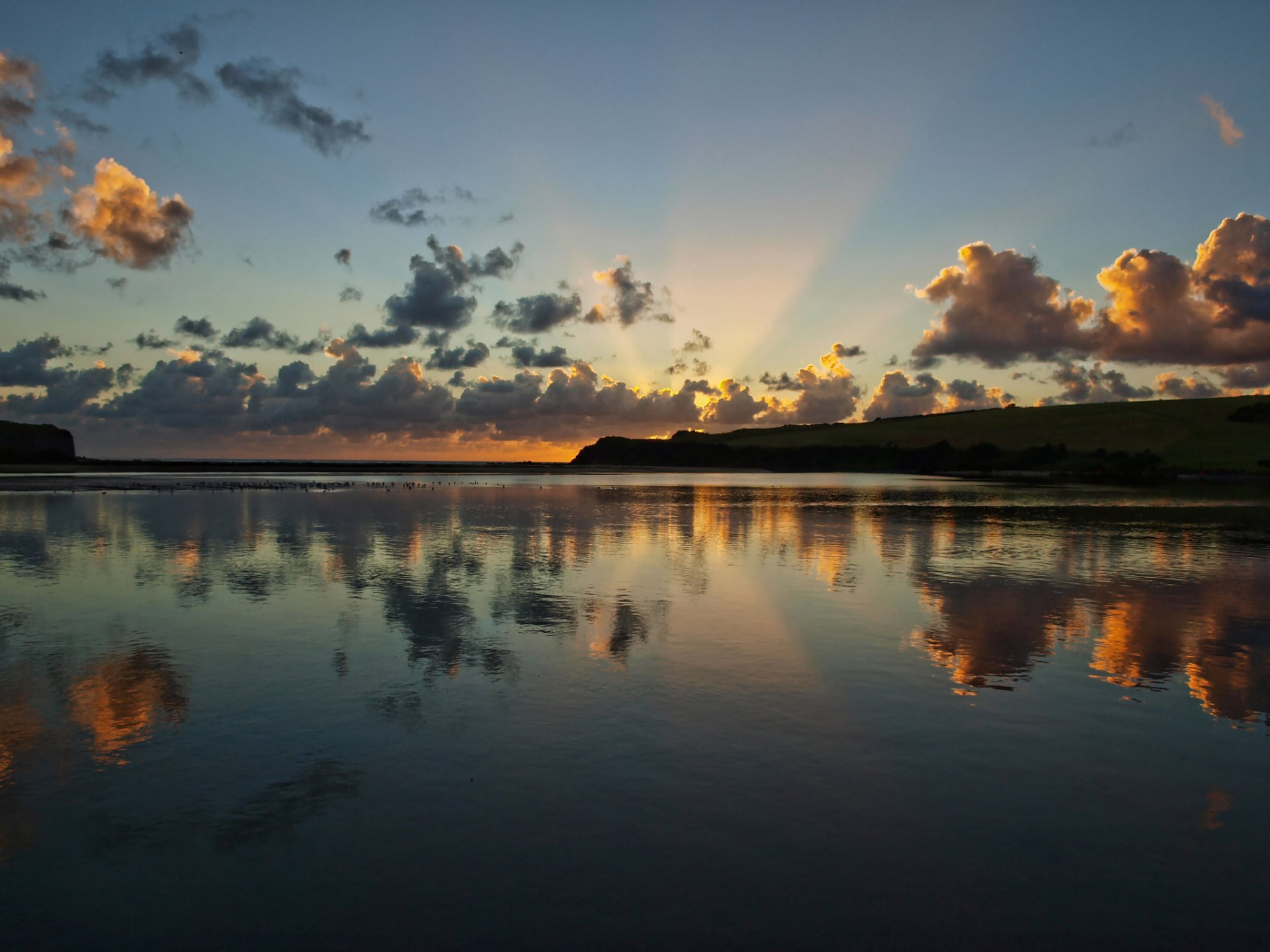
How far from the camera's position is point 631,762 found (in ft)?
35.8

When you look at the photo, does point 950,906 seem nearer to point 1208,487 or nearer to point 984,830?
point 984,830

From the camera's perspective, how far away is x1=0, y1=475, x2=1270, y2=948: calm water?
7.65 m

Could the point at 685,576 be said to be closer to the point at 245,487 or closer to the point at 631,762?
the point at 631,762

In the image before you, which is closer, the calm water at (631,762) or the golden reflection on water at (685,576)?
the calm water at (631,762)

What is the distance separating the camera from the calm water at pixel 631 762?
765cm

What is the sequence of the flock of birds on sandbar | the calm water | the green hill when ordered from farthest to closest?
1. the green hill
2. the flock of birds on sandbar
3. the calm water

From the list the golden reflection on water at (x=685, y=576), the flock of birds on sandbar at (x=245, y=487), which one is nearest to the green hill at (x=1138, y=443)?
the golden reflection on water at (x=685, y=576)

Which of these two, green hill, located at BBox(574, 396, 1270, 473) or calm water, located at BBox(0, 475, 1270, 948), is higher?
green hill, located at BBox(574, 396, 1270, 473)

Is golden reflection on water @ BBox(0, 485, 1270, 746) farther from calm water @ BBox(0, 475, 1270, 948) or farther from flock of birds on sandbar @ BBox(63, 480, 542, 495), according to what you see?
flock of birds on sandbar @ BBox(63, 480, 542, 495)

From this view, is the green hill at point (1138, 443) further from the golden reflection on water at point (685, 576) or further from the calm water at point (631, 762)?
Answer: the calm water at point (631, 762)

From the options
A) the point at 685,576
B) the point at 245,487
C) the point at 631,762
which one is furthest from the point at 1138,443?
the point at 631,762

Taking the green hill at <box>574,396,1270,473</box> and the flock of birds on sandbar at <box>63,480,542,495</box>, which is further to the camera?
the green hill at <box>574,396,1270,473</box>

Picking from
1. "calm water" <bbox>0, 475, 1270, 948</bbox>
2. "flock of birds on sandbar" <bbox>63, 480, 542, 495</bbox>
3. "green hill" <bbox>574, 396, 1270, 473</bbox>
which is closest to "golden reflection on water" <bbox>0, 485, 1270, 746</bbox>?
"calm water" <bbox>0, 475, 1270, 948</bbox>

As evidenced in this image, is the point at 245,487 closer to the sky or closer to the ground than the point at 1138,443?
closer to the ground
